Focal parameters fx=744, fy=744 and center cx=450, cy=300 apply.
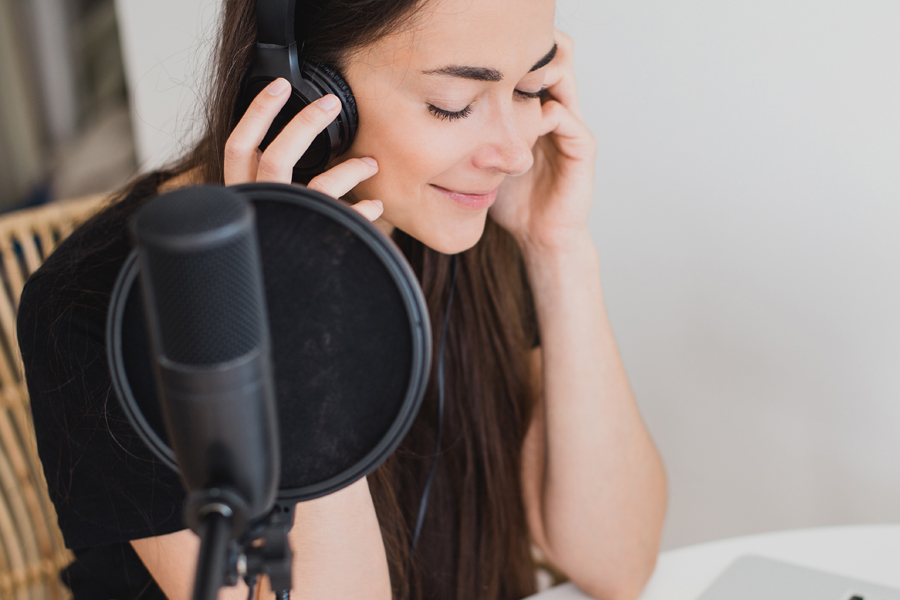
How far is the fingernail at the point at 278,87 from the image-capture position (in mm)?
778

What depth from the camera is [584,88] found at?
136cm

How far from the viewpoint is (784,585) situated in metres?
0.87

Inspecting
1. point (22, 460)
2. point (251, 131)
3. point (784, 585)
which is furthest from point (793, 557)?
point (22, 460)

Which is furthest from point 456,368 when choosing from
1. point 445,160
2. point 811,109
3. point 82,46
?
point 82,46

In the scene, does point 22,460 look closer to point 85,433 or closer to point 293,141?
point 85,433

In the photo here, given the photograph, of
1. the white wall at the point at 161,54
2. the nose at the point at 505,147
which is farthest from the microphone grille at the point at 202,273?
the white wall at the point at 161,54

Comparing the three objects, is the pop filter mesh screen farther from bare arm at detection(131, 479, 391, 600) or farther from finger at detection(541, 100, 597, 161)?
finger at detection(541, 100, 597, 161)

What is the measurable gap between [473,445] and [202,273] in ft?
2.97

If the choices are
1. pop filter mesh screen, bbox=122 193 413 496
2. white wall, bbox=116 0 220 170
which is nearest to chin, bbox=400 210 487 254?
pop filter mesh screen, bbox=122 193 413 496

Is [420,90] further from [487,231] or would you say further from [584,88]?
[584,88]

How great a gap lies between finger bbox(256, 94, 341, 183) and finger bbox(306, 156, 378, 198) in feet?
0.11

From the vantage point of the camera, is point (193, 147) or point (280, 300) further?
point (193, 147)

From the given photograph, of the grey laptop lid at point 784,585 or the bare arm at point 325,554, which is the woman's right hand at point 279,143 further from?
the grey laptop lid at point 784,585

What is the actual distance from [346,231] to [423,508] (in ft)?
2.35
